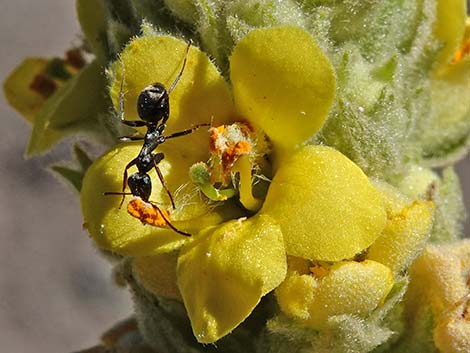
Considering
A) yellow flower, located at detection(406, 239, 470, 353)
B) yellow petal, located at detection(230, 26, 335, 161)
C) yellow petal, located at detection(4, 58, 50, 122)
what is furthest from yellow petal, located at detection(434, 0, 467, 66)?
yellow petal, located at detection(4, 58, 50, 122)

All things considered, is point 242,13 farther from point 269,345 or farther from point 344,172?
point 269,345

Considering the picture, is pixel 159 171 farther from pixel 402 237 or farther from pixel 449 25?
pixel 449 25

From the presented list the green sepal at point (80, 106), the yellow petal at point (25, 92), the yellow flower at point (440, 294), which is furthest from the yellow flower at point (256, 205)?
the yellow petal at point (25, 92)

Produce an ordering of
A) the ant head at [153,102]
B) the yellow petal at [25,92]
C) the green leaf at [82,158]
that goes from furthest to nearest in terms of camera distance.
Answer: the yellow petal at [25,92] → the green leaf at [82,158] → the ant head at [153,102]

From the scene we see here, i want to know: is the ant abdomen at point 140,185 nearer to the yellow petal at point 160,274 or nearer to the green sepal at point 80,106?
the yellow petal at point 160,274

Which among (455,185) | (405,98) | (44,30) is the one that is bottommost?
(44,30)

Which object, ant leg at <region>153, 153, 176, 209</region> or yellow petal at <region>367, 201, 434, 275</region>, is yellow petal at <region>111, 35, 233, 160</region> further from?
yellow petal at <region>367, 201, 434, 275</region>

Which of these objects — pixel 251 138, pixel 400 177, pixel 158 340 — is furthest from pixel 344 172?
pixel 158 340
